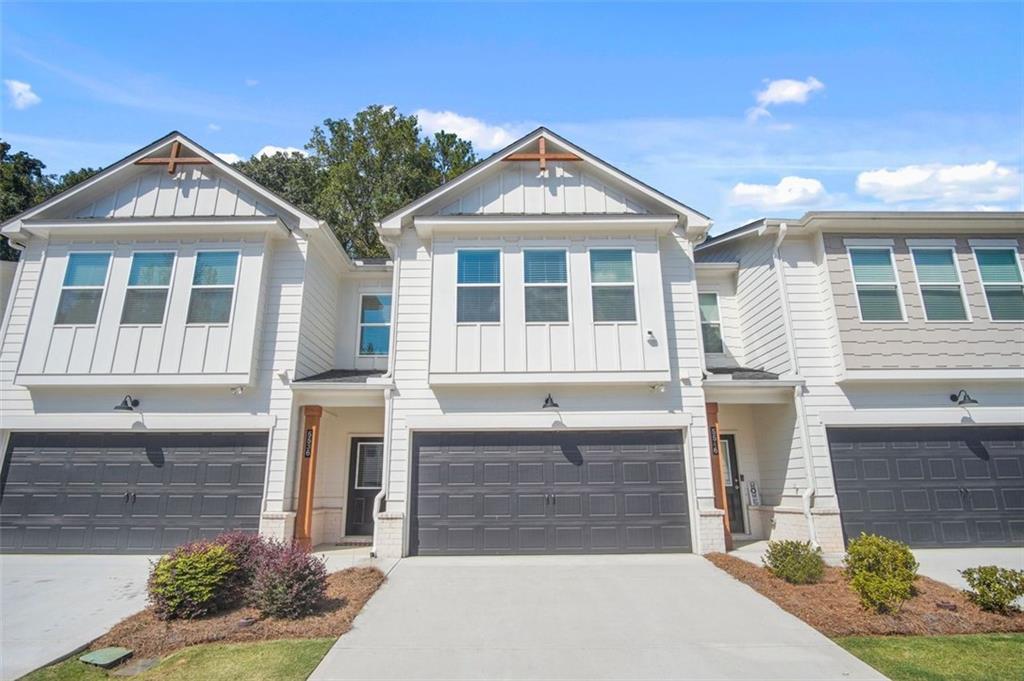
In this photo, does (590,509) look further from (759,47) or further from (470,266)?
(759,47)

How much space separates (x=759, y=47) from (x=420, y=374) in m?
8.61

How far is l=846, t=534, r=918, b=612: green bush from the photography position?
6172 millimetres

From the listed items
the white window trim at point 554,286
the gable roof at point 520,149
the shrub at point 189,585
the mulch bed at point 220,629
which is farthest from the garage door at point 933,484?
the shrub at point 189,585

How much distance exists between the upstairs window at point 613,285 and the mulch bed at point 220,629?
22.4 ft

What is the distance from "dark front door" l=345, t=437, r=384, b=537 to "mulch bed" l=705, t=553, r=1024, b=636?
26.4 ft

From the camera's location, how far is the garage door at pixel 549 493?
984cm

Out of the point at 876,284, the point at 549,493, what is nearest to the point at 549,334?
the point at 549,493

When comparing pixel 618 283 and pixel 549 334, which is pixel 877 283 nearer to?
pixel 618 283

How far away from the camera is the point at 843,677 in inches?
187

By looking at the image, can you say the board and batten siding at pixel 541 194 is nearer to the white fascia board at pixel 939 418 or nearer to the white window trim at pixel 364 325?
the white window trim at pixel 364 325

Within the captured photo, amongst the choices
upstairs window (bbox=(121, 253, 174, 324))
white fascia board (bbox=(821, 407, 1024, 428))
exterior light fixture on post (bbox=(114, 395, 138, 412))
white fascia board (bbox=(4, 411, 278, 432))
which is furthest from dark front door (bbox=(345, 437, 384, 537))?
white fascia board (bbox=(821, 407, 1024, 428))

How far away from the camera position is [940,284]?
35.8 ft

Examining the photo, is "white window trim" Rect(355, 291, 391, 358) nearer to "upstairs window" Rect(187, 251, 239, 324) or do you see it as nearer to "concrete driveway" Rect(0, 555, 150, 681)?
"upstairs window" Rect(187, 251, 239, 324)

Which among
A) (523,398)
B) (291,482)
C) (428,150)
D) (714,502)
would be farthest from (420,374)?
(428,150)
